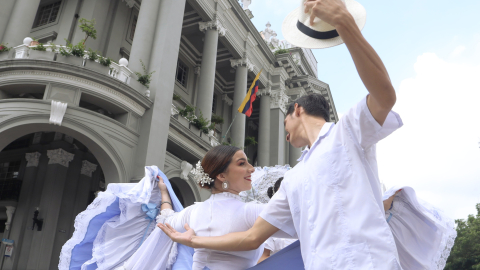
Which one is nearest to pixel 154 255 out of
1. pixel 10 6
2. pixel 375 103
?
pixel 375 103

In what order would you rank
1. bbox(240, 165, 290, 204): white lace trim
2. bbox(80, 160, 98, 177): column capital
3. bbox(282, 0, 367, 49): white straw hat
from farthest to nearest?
bbox(80, 160, 98, 177): column capital < bbox(240, 165, 290, 204): white lace trim < bbox(282, 0, 367, 49): white straw hat

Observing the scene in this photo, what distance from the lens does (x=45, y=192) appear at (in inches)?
525

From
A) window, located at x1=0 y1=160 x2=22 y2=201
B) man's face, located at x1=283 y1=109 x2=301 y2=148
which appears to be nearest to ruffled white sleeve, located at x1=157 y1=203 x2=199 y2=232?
man's face, located at x1=283 y1=109 x2=301 y2=148

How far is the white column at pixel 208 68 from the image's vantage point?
16875 millimetres

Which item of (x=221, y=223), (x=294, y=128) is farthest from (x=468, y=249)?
(x=294, y=128)

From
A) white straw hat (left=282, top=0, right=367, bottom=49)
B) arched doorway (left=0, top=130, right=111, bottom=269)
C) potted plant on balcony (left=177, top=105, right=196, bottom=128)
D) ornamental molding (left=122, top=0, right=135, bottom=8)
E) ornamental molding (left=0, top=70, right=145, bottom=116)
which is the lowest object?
white straw hat (left=282, top=0, right=367, bottom=49)

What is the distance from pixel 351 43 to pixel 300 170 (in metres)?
0.71

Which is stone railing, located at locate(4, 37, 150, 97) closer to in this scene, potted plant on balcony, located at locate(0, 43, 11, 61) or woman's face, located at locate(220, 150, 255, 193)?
potted plant on balcony, located at locate(0, 43, 11, 61)

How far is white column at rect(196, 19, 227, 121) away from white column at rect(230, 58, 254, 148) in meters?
2.09

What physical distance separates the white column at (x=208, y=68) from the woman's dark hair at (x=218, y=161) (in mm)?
13410

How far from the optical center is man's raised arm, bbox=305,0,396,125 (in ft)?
5.10

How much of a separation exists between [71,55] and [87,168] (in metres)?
5.10

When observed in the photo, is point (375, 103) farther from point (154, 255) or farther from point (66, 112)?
point (66, 112)

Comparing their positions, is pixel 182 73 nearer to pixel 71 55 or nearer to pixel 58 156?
pixel 58 156
